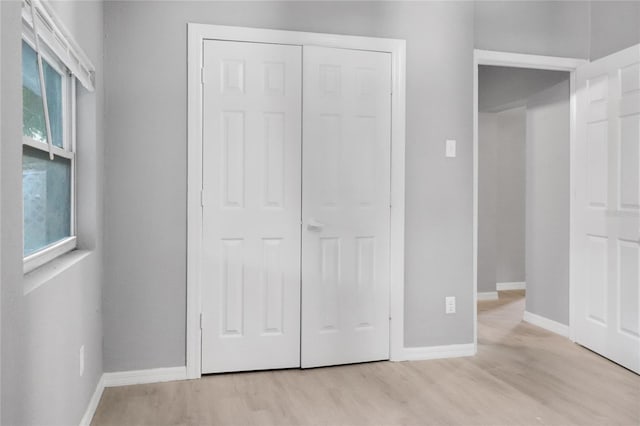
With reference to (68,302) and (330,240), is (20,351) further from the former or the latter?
(330,240)

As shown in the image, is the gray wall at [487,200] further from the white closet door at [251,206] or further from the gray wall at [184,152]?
the white closet door at [251,206]

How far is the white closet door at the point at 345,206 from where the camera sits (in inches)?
129

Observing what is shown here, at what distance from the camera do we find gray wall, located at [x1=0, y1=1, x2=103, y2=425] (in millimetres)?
1281

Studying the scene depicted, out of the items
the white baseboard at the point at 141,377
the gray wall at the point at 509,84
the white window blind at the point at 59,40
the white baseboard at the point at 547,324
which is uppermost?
the gray wall at the point at 509,84

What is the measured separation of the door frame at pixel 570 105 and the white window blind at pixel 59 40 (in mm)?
2468

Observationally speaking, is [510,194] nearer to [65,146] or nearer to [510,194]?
[510,194]

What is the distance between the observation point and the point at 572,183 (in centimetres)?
398

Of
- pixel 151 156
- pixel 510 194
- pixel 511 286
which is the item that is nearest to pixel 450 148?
pixel 151 156

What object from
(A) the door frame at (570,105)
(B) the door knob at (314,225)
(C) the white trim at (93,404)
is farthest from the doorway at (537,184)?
(C) the white trim at (93,404)

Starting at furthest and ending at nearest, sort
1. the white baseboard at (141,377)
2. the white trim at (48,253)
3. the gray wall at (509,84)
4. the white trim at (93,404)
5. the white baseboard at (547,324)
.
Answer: the gray wall at (509,84) → the white baseboard at (547,324) → the white baseboard at (141,377) → the white trim at (93,404) → the white trim at (48,253)

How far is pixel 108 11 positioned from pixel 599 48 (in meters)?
3.40

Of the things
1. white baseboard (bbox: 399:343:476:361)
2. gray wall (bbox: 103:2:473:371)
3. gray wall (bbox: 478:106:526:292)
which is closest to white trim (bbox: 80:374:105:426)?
gray wall (bbox: 103:2:473:371)

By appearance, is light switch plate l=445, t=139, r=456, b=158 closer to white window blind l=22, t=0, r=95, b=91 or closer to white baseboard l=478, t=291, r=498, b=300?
white window blind l=22, t=0, r=95, b=91

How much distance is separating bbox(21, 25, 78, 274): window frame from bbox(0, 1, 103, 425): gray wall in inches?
Result: 2.1
